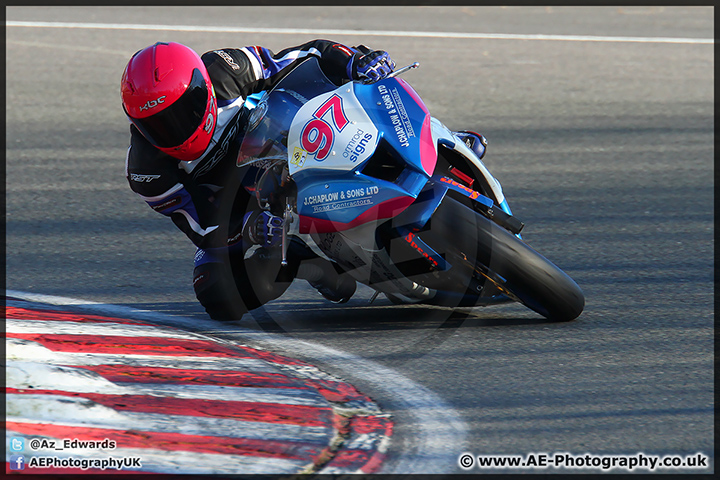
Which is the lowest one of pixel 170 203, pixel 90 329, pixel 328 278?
pixel 90 329

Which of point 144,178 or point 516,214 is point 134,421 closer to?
point 144,178

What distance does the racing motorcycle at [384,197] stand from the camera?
4184 millimetres

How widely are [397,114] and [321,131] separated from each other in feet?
1.14

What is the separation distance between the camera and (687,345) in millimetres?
4355

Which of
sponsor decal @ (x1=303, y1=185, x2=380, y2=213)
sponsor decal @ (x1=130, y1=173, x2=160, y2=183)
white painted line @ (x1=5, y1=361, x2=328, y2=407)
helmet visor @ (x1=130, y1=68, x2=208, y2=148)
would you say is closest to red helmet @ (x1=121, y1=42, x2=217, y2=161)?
helmet visor @ (x1=130, y1=68, x2=208, y2=148)

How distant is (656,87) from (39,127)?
19.2 ft

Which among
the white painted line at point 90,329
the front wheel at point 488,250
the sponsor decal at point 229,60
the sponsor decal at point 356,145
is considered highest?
the sponsor decal at point 229,60

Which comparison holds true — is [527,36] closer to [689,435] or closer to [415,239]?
[415,239]

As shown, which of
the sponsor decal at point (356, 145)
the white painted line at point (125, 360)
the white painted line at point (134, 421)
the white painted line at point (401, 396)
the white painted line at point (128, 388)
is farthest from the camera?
the sponsor decal at point (356, 145)

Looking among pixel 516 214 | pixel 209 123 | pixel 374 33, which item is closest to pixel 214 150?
pixel 209 123

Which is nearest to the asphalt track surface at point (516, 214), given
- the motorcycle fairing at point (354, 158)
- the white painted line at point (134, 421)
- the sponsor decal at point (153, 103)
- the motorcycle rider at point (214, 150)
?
the motorcycle rider at point (214, 150)

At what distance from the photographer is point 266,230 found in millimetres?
4254

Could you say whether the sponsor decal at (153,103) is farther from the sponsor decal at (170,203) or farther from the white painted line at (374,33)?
the white painted line at (374,33)

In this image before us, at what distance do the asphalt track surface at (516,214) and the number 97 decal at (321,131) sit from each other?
36.2 inches
